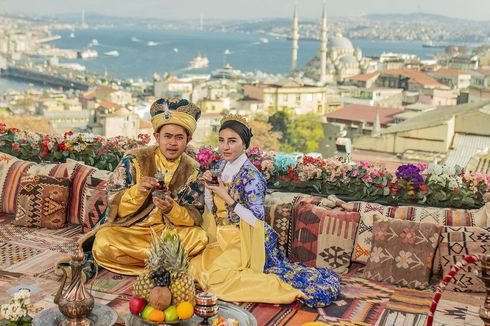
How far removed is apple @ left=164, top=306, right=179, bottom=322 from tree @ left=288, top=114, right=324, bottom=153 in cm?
2768

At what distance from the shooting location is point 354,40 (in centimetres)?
18088

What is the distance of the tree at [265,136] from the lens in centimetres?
2894

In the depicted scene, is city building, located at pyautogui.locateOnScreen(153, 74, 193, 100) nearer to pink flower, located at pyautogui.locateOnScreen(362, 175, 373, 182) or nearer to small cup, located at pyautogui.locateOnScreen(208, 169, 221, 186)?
pink flower, located at pyautogui.locateOnScreen(362, 175, 373, 182)

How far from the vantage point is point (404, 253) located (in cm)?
340

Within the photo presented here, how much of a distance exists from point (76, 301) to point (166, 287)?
1.10ft

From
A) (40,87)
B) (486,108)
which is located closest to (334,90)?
(486,108)

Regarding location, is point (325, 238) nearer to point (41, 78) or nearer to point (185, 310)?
point (185, 310)

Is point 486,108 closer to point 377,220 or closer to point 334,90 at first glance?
point 377,220

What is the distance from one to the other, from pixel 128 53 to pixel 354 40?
7754cm

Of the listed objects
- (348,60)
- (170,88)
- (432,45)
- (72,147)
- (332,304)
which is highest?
(72,147)

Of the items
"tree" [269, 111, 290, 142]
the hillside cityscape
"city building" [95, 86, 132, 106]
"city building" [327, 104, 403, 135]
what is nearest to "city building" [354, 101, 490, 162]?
the hillside cityscape

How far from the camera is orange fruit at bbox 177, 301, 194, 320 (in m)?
2.40

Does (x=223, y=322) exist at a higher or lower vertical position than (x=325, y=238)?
higher

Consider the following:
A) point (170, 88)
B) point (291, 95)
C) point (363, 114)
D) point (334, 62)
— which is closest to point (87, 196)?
point (363, 114)
